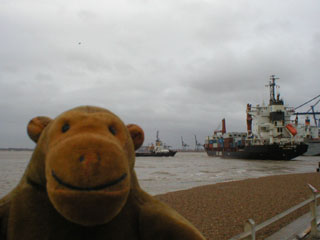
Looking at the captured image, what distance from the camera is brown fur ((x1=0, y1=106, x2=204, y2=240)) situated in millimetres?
975

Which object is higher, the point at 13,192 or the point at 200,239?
the point at 13,192

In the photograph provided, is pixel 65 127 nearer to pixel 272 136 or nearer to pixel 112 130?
pixel 112 130

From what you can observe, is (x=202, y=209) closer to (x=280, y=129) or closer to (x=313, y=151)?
(x=280, y=129)

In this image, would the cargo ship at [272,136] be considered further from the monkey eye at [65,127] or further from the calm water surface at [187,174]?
the monkey eye at [65,127]

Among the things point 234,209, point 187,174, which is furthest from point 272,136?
point 234,209

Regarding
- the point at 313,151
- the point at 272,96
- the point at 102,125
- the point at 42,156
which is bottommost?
the point at 313,151

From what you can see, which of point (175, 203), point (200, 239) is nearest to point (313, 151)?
point (175, 203)

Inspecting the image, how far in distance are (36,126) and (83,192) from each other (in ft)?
1.83

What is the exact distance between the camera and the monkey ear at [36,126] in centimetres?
134

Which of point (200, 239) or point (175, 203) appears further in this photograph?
point (175, 203)

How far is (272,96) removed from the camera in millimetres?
40125

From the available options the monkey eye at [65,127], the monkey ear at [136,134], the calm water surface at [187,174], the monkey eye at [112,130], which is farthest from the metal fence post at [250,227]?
the calm water surface at [187,174]

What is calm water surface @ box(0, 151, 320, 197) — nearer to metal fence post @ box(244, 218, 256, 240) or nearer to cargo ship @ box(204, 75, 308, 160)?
cargo ship @ box(204, 75, 308, 160)

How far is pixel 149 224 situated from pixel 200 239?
243 mm
